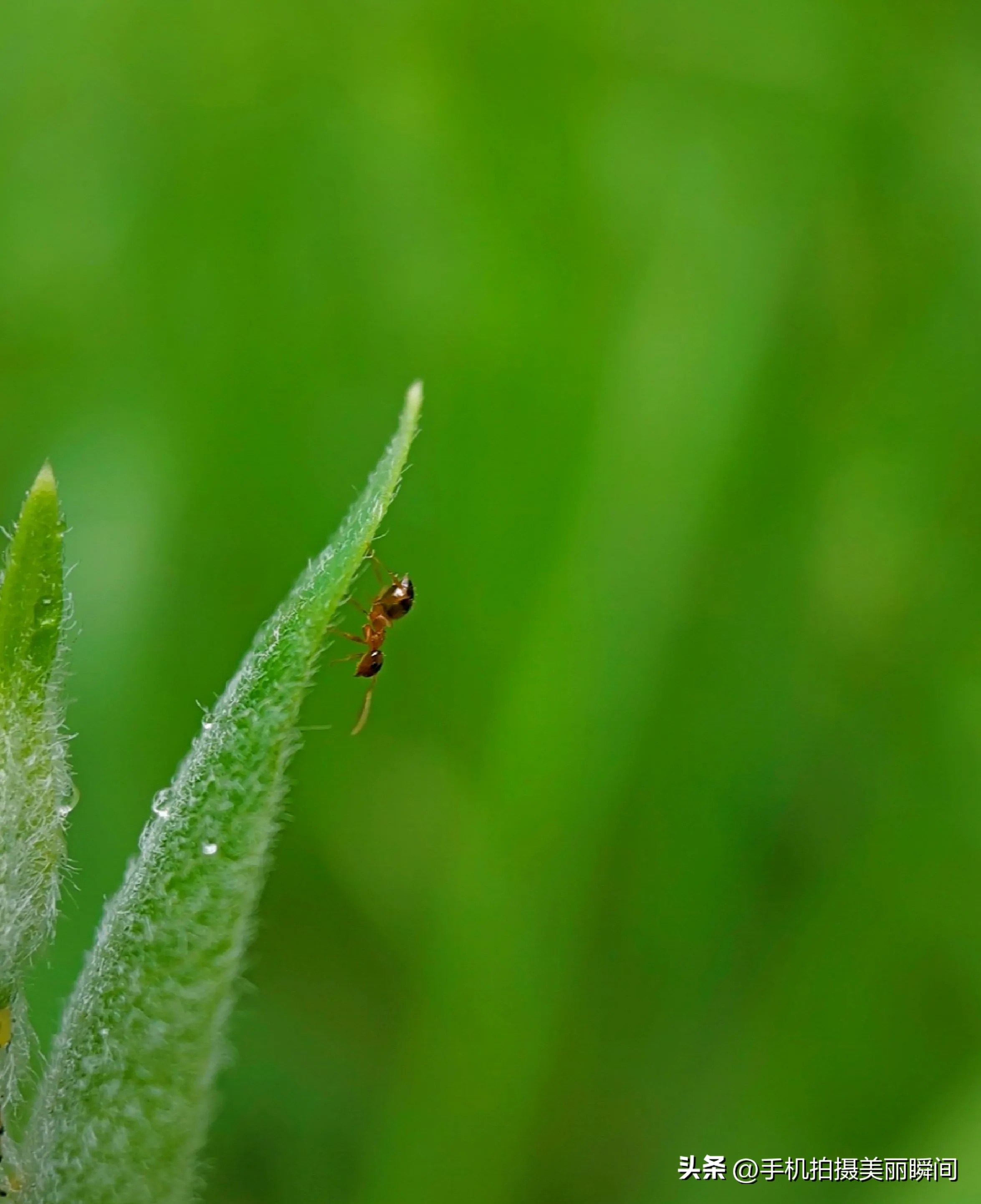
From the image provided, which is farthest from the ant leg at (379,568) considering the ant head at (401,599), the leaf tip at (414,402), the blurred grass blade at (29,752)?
the blurred grass blade at (29,752)

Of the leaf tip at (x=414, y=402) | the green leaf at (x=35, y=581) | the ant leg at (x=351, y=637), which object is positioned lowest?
the green leaf at (x=35, y=581)

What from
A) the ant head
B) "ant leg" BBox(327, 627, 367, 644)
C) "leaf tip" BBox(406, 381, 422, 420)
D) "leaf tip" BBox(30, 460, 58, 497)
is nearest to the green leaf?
"leaf tip" BBox(30, 460, 58, 497)

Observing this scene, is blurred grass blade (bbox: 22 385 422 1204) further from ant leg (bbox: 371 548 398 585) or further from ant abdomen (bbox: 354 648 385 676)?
ant leg (bbox: 371 548 398 585)

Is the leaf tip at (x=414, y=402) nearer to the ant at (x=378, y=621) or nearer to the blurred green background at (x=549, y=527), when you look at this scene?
the ant at (x=378, y=621)

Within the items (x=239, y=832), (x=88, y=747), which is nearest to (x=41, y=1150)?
(x=239, y=832)

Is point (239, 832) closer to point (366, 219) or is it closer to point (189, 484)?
point (189, 484)

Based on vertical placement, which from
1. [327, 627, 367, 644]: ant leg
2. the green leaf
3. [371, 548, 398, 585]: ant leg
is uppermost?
[371, 548, 398, 585]: ant leg

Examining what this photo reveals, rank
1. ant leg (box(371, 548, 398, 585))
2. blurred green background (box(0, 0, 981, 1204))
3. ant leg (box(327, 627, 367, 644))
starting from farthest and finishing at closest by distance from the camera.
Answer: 1. ant leg (box(371, 548, 398, 585))
2. blurred green background (box(0, 0, 981, 1204))
3. ant leg (box(327, 627, 367, 644))
